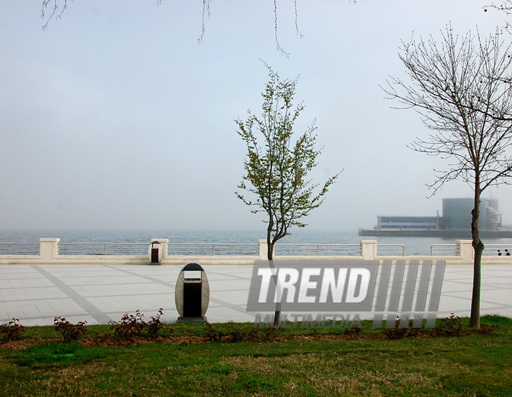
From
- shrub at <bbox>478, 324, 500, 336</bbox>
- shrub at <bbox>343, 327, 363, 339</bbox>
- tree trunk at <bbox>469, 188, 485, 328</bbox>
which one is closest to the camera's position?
shrub at <bbox>343, 327, 363, 339</bbox>

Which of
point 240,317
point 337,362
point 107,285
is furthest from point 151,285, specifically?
point 337,362

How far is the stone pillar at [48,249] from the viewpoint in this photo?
76.4 ft

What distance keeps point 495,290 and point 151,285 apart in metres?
11.5

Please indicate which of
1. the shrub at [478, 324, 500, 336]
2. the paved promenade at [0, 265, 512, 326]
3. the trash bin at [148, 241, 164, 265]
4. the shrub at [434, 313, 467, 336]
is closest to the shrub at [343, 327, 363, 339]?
the shrub at [434, 313, 467, 336]

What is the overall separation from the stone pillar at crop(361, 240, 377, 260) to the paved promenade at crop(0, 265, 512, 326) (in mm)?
5378

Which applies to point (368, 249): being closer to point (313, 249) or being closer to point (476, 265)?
point (313, 249)

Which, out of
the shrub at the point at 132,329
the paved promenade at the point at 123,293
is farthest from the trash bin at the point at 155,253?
the shrub at the point at 132,329

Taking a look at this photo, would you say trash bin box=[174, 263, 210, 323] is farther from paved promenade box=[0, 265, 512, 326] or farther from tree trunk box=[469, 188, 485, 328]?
tree trunk box=[469, 188, 485, 328]

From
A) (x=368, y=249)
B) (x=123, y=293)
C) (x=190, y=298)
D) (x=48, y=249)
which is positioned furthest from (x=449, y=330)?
(x=48, y=249)

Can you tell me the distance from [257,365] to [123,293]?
876cm

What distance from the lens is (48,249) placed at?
2338cm

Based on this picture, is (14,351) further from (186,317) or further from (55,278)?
(55,278)

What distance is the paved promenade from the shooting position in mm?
10305

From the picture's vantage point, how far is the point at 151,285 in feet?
50.9
